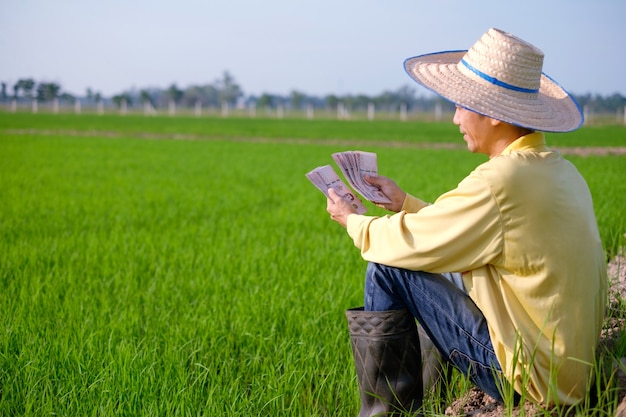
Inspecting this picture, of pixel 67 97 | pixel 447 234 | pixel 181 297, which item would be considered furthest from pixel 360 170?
pixel 67 97

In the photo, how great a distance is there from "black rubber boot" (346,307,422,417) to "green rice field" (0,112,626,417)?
5.2 inches

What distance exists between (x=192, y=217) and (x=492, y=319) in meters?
5.79

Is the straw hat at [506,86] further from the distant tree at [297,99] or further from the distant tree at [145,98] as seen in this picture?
the distant tree at [297,99]

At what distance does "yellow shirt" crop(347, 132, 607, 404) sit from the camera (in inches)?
81.5

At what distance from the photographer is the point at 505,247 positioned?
6.86 feet

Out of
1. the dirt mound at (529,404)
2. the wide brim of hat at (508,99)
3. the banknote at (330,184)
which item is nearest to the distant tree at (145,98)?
the dirt mound at (529,404)

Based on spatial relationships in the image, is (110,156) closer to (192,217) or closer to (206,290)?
(192,217)

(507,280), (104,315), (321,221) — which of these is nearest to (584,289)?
(507,280)

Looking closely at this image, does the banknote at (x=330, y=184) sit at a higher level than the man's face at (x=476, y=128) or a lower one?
lower

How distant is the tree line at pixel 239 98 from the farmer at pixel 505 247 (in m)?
46.2

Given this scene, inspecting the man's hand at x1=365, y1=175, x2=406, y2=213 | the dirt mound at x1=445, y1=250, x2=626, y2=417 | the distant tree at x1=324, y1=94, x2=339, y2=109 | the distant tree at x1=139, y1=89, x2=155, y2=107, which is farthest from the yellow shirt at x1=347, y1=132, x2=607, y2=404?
the distant tree at x1=324, y1=94, x2=339, y2=109

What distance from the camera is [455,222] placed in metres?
2.09

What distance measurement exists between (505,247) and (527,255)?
0.07 m

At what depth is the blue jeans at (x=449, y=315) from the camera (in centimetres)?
229
